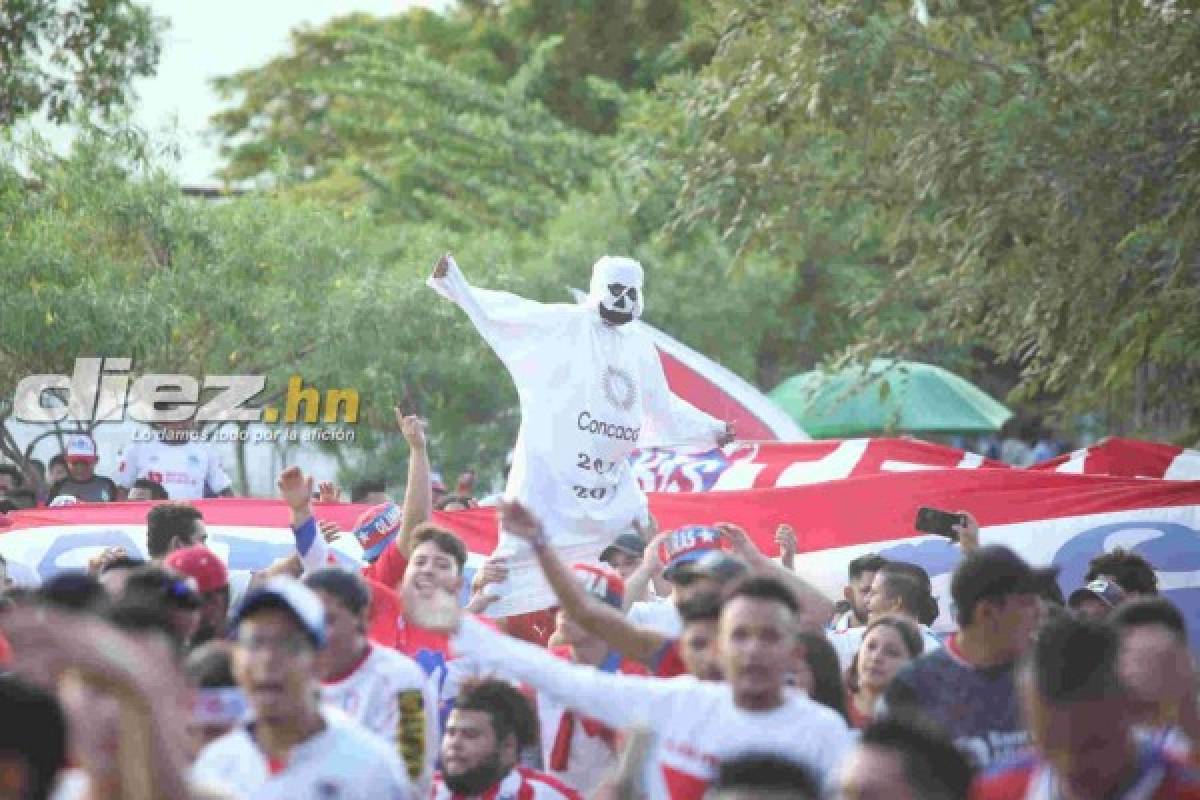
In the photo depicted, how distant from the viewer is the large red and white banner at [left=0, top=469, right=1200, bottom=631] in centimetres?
1329

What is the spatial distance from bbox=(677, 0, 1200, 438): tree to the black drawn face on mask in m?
3.98

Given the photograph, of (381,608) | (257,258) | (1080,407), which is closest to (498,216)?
(257,258)

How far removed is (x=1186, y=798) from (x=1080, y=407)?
12057 millimetres

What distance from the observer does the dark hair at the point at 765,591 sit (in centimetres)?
660

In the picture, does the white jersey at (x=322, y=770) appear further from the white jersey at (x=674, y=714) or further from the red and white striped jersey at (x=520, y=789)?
the red and white striped jersey at (x=520, y=789)

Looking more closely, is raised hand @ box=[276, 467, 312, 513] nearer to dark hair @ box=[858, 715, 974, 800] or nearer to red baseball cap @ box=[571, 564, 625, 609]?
red baseball cap @ box=[571, 564, 625, 609]

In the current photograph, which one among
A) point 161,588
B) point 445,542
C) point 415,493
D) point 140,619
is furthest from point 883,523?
point 140,619

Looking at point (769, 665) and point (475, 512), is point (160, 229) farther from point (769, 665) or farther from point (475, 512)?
point (769, 665)

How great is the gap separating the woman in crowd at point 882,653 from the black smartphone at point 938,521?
8.42ft

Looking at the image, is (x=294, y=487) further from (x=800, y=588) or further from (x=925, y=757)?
(x=925, y=757)

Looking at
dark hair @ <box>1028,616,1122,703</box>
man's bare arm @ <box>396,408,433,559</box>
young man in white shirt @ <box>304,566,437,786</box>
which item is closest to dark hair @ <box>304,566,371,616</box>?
young man in white shirt @ <box>304,566,437,786</box>

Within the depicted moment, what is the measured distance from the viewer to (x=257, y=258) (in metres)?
22.8

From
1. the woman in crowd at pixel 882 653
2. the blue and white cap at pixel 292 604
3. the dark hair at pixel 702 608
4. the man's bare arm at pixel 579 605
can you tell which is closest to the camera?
the blue and white cap at pixel 292 604

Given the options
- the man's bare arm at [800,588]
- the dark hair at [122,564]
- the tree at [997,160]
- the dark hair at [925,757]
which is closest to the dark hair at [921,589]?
the man's bare arm at [800,588]
